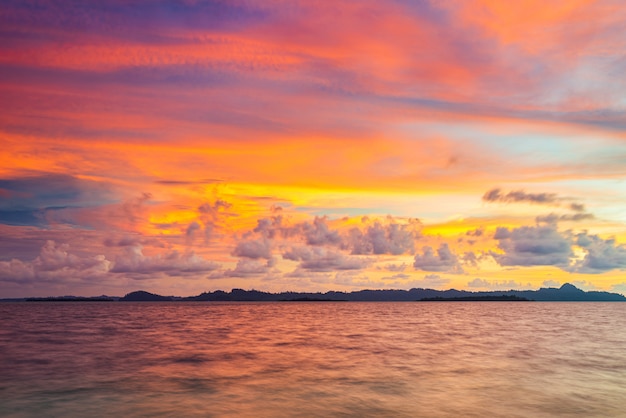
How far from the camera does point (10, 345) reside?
2229 inches

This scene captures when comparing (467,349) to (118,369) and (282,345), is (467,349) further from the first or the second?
(118,369)

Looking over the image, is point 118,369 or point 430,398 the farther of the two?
point 118,369

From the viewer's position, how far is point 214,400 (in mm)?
28297

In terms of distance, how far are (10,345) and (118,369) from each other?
2608 cm

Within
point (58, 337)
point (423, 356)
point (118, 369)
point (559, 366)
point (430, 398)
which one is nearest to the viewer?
point (430, 398)

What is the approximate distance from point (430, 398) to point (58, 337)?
5500cm

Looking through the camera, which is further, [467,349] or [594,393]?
[467,349]

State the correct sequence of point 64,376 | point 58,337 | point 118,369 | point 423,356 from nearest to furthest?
point 64,376
point 118,369
point 423,356
point 58,337

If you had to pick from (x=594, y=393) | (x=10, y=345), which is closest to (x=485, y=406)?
(x=594, y=393)

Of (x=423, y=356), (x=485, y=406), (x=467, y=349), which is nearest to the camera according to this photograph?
(x=485, y=406)

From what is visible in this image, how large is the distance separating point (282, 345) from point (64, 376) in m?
25.4

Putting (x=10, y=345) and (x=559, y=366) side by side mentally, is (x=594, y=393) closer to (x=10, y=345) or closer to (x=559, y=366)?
(x=559, y=366)

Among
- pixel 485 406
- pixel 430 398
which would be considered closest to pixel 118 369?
pixel 430 398

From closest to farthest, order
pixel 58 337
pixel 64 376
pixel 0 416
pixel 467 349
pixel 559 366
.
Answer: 1. pixel 0 416
2. pixel 64 376
3. pixel 559 366
4. pixel 467 349
5. pixel 58 337
